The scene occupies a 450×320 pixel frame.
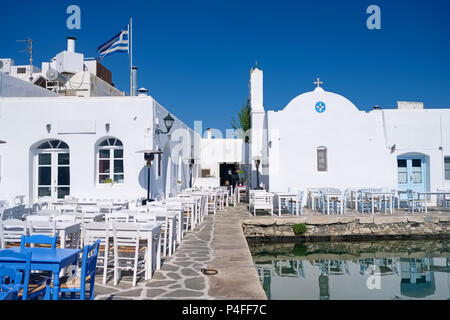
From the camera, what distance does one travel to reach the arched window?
11750 mm

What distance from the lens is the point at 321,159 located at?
47.2ft

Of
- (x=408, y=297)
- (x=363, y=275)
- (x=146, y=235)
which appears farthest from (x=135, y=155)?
(x=408, y=297)

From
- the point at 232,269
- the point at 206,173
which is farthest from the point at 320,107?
the point at 206,173

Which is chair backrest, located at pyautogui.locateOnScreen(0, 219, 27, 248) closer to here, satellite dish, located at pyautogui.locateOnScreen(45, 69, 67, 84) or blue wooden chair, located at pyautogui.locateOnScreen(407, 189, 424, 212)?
satellite dish, located at pyautogui.locateOnScreen(45, 69, 67, 84)

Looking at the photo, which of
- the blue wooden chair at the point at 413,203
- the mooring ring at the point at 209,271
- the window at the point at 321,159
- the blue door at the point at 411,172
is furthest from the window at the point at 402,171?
the mooring ring at the point at 209,271

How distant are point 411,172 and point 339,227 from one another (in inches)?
234

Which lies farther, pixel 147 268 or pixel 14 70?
pixel 14 70

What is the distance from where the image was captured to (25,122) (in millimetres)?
11750

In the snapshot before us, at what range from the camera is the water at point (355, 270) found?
660 cm

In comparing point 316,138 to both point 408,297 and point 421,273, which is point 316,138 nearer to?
point 421,273
